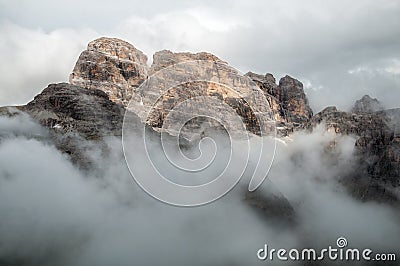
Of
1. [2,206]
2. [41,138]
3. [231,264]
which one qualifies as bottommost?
[231,264]

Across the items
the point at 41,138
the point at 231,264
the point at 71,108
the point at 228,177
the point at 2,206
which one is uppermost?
the point at 71,108

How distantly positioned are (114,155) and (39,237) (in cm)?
3977

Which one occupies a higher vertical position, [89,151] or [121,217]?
[89,151]

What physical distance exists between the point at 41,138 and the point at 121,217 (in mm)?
44091

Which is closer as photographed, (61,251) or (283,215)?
(61,251)

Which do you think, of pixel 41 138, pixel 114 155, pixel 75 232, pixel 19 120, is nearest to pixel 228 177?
pixel 114 155

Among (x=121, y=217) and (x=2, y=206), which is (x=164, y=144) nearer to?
(x=121, y=217)

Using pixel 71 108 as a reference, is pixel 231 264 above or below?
below

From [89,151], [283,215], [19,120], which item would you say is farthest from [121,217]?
[283,215]

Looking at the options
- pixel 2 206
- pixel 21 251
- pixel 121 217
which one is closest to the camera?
pixel 21 251

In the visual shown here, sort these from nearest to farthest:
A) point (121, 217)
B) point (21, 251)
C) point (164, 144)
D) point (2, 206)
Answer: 1. point (21, 251)
2. point (2, 206)
3. point (121, 217)
4. point (164, 144)

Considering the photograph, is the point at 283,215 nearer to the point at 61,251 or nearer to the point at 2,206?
the point at 61,251

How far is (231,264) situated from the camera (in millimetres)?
173000

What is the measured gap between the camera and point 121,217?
180m
